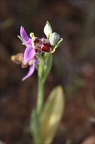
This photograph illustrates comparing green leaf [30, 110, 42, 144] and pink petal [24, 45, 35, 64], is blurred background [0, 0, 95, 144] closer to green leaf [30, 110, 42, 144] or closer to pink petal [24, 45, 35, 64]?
green leaf [30, 110, 42, 144]

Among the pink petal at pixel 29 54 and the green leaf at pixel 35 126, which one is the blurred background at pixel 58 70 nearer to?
the green leaf at pixel 35 126

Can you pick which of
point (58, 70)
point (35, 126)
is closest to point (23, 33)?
point (35, 126)

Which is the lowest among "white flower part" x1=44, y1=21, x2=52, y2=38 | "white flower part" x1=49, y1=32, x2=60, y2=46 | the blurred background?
the blurred background

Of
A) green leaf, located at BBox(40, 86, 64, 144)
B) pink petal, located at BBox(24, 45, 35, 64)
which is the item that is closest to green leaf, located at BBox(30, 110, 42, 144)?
green leaf, located at BBox(40, 86, 64, 144)

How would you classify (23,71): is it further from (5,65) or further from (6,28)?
(6,28)

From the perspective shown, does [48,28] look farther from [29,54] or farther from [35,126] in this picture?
[35,126]

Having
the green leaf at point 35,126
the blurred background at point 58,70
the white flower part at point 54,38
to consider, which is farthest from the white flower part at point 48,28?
the blurred background at point 58,70

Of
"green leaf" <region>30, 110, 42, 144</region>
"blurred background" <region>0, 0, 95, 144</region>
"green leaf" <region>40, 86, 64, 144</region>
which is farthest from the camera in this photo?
"blurred background" <region>0, 0, 95, 144</region>
